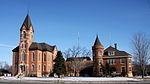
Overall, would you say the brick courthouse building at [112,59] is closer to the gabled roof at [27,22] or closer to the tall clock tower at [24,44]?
the tall clock tower at [24,44]

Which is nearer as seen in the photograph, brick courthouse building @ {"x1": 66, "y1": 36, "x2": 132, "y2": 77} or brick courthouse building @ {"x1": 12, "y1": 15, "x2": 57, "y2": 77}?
brick courthouse building @ {"x1": 66, "y1": 36, "x2": 132, "y2": 77}

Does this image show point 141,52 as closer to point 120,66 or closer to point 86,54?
point 120,66

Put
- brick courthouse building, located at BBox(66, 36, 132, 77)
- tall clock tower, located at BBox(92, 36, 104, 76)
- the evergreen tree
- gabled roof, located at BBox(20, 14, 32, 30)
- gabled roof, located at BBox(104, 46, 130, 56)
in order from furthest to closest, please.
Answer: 1. gabled roof, located at BBox(20, 14, 32, 30)
2. tall clock tower, located at BBox(92, 36, 104, 76)
3. gabled roof, located at BBox(104, 46, 130, 56)
4. brick courthouse building, located at BBox(66, 36, 132, 77)
5. the evergreen tree

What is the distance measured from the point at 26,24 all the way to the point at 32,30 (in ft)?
9.96

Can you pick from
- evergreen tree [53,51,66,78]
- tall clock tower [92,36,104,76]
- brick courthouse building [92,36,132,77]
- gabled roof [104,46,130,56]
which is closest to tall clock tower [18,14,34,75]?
evergreen tree [53,51,66,78]

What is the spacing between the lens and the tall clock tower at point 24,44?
66.3 meters

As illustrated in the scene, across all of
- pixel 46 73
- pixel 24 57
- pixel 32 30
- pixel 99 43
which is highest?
pixel 32 30

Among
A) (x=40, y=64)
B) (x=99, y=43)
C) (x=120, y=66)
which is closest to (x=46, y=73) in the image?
(x=40, y=64)

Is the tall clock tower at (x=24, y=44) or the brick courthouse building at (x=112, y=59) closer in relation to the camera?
the brick courthouse building at (x=112, y=59)

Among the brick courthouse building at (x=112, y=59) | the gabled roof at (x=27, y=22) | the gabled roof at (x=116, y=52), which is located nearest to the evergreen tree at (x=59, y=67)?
the brick courthouse building at (x=112, y=59)

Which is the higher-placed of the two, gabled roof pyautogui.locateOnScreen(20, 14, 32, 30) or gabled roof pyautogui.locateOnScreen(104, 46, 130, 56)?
gabled roof pyautogui.locateOnScreen(20, 14, 32, 30)

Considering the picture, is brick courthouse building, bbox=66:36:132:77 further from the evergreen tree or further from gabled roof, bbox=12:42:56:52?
the evergreen tree

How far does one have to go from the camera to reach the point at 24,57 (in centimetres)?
6725

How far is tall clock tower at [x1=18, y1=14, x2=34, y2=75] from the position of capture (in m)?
Result: 66.3
